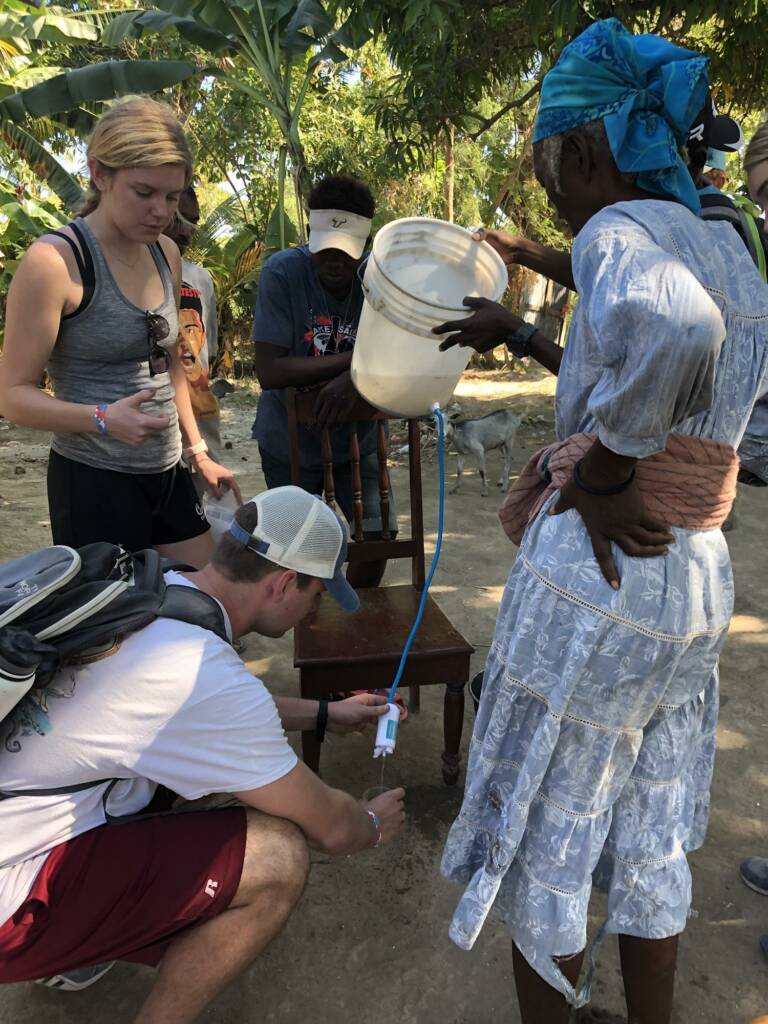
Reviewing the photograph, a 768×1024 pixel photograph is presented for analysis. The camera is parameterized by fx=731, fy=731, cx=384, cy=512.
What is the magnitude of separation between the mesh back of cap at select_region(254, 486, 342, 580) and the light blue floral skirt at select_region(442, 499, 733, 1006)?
44cm

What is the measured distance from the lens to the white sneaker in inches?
67.6

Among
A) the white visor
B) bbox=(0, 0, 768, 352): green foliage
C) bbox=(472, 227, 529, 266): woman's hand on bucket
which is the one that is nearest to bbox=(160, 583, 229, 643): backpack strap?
bbox=(472, 227, 529, 266): woman's hand on bucket

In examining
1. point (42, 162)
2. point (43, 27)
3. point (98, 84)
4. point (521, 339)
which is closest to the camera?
point (521, 339)

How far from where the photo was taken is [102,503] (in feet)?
6.85

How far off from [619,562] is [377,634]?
4.15 feet

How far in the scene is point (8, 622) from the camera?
1.24m

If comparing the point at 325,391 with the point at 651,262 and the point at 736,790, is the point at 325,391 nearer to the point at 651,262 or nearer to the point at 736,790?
the point at 651,262

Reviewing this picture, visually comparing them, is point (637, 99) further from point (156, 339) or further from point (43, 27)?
point (43, 27)

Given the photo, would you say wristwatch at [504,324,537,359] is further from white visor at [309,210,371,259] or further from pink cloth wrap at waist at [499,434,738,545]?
white visor at [309,210,371,259]

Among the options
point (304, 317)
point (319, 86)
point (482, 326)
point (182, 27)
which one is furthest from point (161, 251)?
point (319, 86)

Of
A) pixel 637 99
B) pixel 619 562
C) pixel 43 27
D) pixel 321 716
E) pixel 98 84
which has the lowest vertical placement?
pixel 321 716

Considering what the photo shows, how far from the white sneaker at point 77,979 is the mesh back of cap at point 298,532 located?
3.57 ft

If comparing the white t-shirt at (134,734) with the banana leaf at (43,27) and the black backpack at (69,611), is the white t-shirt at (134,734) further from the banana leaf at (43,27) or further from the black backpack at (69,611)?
the banana leaf at (43,27)

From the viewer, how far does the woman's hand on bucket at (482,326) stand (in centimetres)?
155
